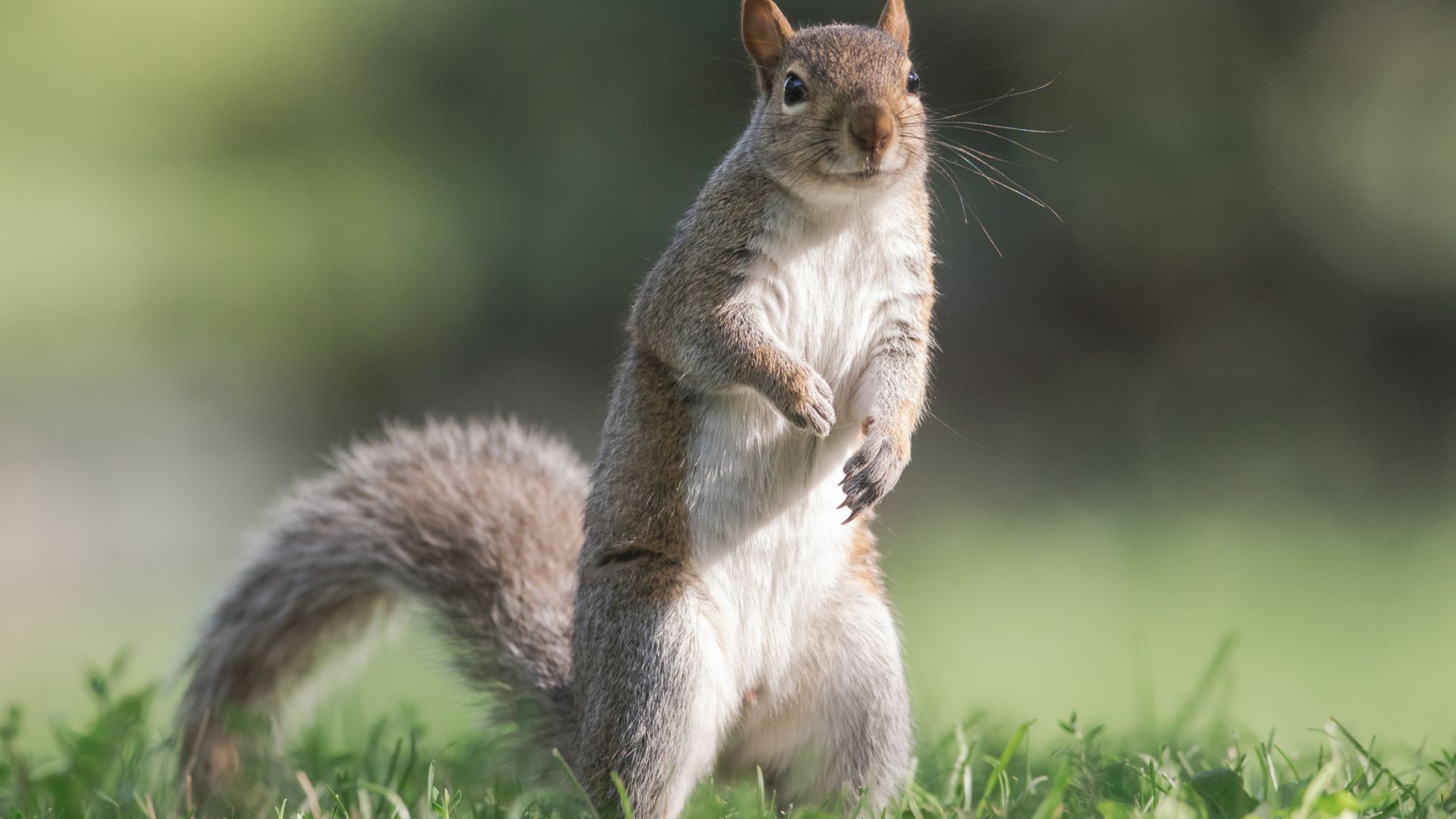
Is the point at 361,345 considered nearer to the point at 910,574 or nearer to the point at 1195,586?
the point at 910,574

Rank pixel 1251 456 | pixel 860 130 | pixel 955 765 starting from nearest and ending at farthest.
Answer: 1. pixel 860 130
2. pixel 955 765
3. pixel 1251 456

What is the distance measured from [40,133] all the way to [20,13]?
23.8 inches

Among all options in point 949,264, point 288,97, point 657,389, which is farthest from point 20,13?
point 657,389

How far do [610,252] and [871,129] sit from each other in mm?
4177

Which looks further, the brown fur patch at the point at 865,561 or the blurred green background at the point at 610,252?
the blurred green background at the point at 610,252

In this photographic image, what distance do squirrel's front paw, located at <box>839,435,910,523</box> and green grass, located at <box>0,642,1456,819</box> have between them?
36 cm

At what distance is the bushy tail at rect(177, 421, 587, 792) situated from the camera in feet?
7.63

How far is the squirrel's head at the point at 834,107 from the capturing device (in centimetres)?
188

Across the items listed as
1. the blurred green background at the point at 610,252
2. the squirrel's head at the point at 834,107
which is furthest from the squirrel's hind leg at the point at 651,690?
the blurred green background at the point at 610,252

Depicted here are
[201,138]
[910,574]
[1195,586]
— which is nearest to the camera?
[1195,586]

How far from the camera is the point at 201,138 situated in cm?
617

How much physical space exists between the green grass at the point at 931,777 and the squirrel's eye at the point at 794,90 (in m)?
0.93

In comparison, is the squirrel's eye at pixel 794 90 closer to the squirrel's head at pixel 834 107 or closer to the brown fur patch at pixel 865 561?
the squirrel's head at pixel 834 107

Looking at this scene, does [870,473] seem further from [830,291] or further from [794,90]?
[794,90]
